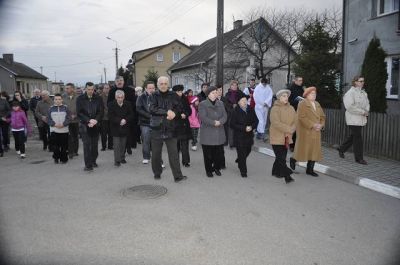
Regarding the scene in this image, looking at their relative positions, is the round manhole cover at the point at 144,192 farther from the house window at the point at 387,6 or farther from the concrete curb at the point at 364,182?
the house window at the point at 387,6

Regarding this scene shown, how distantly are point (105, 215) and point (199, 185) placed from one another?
2094mm

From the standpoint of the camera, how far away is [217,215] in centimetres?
505

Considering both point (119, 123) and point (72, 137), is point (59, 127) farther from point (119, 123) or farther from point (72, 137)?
point (119, 123)

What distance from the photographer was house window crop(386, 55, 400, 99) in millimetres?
13583

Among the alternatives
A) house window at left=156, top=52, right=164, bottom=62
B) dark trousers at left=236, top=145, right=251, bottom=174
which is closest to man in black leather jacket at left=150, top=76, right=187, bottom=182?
dark trousers at left=236, top=145, right=251, bottom=174

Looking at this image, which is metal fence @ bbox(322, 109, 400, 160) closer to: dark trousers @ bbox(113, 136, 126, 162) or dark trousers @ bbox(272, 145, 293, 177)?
dark trousers @ bbox(272, 145, 293, 177)

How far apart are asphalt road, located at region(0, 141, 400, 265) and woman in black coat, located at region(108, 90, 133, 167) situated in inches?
46.4

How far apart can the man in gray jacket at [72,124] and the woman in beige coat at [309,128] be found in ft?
19.0

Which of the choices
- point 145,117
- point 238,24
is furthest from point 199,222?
point 238,24

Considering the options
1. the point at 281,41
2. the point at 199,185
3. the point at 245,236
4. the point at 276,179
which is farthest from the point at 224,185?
the point at 281,41

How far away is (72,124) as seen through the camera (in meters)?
9.63

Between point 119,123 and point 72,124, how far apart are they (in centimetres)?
192

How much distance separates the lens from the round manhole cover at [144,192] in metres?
5.95

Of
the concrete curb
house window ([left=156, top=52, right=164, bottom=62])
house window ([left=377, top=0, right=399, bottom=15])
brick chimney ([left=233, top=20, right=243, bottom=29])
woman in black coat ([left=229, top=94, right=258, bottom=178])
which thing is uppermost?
brick chimney ([left=233, top=20, right=243, bottom=29])
